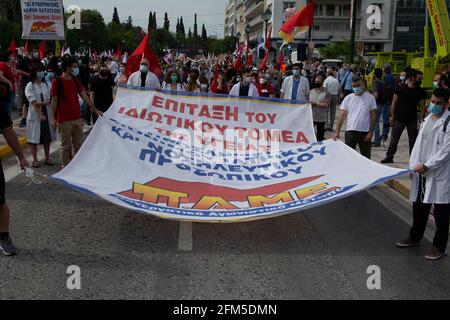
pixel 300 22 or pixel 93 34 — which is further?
pixel 93 34

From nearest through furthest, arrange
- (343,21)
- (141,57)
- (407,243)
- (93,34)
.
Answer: (407,243) < (141,57) < (343,21) < (93,34)

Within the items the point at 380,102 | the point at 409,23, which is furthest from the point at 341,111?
the point at 409,23

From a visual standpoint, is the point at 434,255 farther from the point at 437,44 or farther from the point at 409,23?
the point at 409,23

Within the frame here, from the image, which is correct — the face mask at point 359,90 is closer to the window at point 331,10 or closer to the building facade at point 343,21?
the building facade at point 343,21

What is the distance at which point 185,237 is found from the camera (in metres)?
6.05

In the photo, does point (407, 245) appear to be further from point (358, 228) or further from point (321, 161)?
point (321, 161)

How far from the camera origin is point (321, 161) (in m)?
7.02

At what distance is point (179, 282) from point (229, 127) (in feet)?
13.2

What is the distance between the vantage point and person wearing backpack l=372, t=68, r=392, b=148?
12812mm

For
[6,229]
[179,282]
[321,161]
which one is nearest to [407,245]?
[321,161]

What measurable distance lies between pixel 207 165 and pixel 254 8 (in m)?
98.3

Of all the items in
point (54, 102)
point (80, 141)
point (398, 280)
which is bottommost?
point (398, 280)

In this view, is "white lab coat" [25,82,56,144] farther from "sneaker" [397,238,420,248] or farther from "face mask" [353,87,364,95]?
"sneaker" [397,238,420,248]

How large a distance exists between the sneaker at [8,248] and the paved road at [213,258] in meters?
0.11
